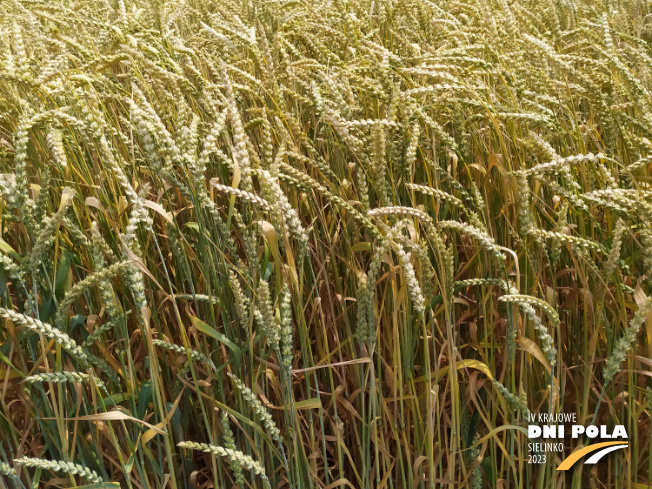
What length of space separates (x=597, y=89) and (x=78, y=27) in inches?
62.2

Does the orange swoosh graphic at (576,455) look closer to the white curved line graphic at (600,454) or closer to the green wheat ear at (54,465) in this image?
the white curved line graphic at (600,454)

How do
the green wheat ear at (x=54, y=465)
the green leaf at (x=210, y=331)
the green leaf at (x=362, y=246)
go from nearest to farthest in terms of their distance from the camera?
the green wheat ear at (x=54, y=465) → the green leaf at (x=210, y=331) → the green leaf at (x=362, y=246)

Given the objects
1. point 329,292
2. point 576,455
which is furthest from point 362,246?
point 576,455

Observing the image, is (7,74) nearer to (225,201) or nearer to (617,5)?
(225,201)

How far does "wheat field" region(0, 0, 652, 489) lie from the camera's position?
34.9 inches

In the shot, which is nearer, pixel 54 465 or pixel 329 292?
pixel 54 465

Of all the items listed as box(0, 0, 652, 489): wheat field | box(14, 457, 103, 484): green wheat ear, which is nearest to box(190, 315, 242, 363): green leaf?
box(0, 0, 652, 489): wheat field

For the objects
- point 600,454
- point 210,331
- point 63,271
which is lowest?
point 600,454

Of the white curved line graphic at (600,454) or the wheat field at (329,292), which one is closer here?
the wheat field at (329,292)

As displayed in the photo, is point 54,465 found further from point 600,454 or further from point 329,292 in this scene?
point 600,454

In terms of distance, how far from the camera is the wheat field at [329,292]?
0.89 m

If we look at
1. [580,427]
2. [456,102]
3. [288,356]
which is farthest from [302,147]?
[580,427]

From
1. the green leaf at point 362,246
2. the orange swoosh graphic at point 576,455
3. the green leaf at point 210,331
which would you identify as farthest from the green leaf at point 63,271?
the orange swoosh graphic at point 576,455

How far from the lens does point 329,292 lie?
3.63 ft
